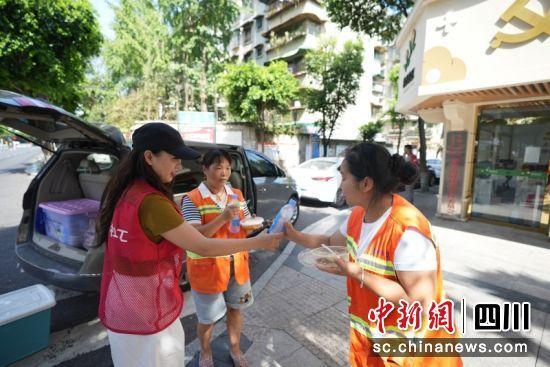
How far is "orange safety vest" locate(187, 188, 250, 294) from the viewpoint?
81.4 inches

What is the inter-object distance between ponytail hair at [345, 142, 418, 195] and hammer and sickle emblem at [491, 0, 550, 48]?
206 inches

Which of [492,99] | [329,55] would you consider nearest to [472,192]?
[492,99]

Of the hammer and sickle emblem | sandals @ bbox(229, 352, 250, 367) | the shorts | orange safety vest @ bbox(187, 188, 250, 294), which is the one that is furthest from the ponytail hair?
the hammer and sickle emblem

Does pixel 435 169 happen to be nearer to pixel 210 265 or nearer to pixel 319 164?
pixel 319 164

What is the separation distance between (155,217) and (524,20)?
6398 millimetres

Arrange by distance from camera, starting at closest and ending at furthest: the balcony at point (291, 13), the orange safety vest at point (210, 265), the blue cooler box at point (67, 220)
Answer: the orange safety vest at point (210, 265) → the blue cooler box at point (67, 220) → the balcony at point (291, 13)

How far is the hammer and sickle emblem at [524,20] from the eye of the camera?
4570 mm

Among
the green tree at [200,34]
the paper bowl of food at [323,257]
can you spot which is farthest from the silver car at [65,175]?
the green tree at [200,34]

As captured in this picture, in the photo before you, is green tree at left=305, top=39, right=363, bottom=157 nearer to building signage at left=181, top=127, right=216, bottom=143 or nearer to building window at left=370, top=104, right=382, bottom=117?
building signage at left=181, top=127, right=216, bottom=143

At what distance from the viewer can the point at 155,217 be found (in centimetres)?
136

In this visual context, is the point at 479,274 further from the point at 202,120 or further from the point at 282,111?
the point at 282,111

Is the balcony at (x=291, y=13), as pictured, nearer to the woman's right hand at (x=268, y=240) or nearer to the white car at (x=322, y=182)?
the white car at (x=322, y=182)

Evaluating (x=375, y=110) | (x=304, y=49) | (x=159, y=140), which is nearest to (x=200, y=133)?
(x=159, y=140)

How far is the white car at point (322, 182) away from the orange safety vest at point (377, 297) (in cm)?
653
